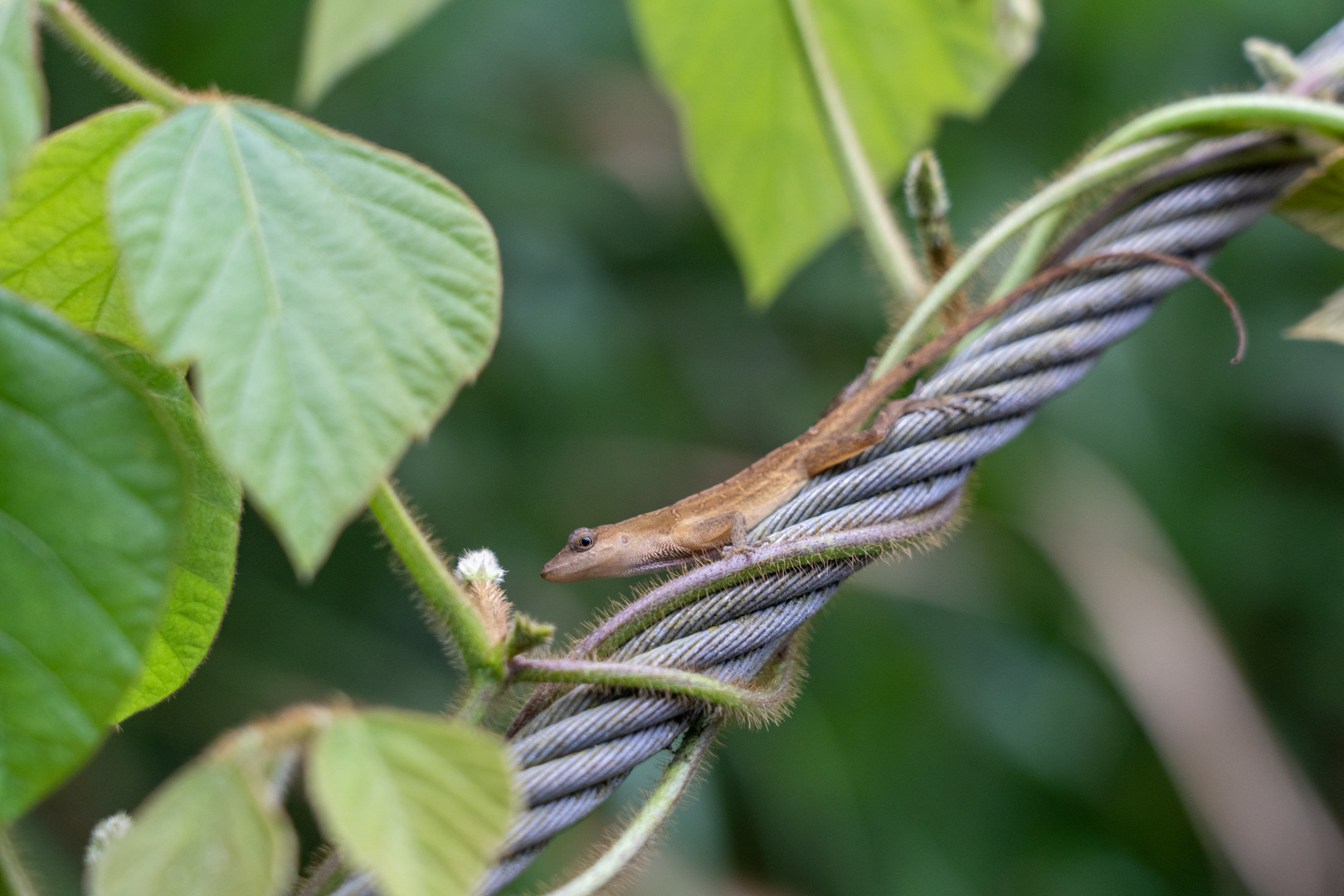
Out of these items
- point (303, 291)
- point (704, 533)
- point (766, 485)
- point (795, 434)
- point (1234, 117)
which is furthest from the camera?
point (795, 434)

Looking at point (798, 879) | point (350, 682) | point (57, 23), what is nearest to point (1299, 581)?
point (798, 879)

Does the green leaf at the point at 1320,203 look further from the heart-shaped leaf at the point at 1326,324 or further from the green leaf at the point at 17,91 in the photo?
the green leaf at the point at 17,91

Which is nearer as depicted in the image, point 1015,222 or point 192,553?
point 192,553

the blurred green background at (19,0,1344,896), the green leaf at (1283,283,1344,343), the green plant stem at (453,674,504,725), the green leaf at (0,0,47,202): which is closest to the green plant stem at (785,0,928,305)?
the green leaf at (1283,283,1344,343)

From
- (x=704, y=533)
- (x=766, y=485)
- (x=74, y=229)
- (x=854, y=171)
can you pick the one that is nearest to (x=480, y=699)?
(x=74, y=229)

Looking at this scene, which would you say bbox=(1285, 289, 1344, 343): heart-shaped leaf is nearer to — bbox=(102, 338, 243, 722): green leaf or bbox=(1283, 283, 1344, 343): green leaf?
bbox=(1283, 283, 1344, 343): green leaf

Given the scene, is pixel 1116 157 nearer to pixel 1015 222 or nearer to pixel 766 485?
pixel 1015 222
